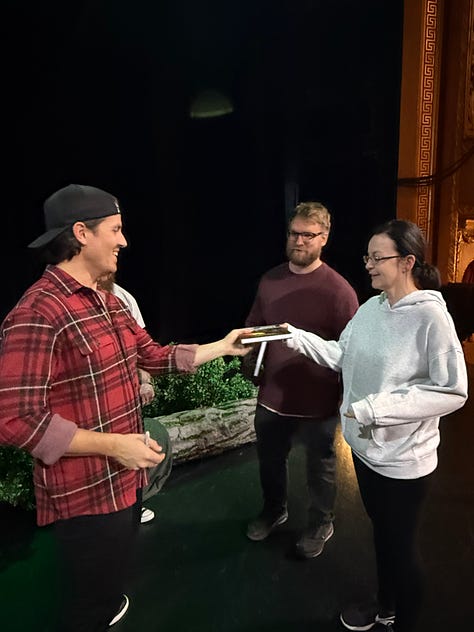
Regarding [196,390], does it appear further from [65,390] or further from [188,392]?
[65,390]

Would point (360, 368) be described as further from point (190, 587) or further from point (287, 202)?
point (287, 202)

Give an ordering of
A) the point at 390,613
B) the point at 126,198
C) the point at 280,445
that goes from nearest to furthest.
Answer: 1. the point at 390,613
2. the point at 280,445
3. the point at 126,198

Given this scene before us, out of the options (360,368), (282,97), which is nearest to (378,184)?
(282,97)

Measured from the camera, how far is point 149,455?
1454 mm

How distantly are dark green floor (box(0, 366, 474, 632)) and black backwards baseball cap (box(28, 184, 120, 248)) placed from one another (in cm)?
162

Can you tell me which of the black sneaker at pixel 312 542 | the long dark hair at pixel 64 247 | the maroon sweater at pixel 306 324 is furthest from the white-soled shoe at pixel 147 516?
the long dark hair at pixel 64 247

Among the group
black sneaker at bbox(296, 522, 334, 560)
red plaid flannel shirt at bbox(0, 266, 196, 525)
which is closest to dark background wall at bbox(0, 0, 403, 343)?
black sneaker at bbox(296, 522, 334, 560)

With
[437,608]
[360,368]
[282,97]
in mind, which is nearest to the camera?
[360,368]

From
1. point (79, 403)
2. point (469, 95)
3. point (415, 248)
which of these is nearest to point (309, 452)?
point (415, 248)

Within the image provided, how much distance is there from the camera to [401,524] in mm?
1773

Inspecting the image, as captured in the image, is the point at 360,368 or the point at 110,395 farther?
the point at 360,368

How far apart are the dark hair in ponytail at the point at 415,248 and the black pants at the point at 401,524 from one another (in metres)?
0.63

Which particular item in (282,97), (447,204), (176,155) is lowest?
(447,204)

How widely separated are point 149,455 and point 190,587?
1.26 metres
